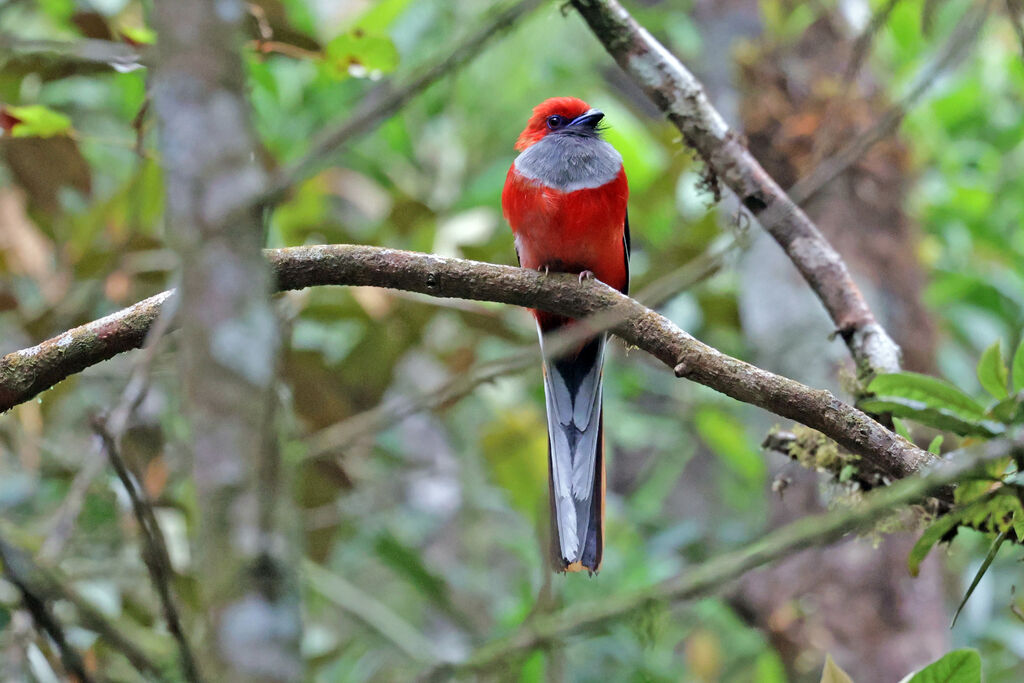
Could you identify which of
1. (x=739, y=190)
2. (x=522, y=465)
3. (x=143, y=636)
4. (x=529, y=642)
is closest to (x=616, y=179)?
(x=739, y=190)

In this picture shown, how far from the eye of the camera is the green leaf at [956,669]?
186 centimetres

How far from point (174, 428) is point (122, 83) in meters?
1.95

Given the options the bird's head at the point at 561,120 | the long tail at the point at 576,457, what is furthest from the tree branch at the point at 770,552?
the bird's head at the point at 561,120

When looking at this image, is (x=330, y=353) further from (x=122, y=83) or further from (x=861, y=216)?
(x=861, y=216)

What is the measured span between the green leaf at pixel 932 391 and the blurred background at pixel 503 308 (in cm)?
136

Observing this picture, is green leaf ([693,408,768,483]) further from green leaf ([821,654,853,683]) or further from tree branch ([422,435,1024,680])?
tree branch ([422,435,1024,680])

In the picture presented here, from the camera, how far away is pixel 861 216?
504 centimetres

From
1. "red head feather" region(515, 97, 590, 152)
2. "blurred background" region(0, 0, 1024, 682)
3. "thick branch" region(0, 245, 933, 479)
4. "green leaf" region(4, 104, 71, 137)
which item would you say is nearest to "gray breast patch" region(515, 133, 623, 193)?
"red head feather" region(515, 97, 590, 152)

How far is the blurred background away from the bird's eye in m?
0.23

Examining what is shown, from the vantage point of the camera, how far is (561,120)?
12.3 feet

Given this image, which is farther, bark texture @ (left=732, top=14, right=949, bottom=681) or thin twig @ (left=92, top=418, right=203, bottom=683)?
bark texture @ (left=732, top=14, right=949, bottom=681)

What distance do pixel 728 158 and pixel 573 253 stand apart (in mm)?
569

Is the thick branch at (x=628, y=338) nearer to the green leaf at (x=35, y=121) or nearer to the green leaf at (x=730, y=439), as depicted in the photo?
the green leaf at (x=35, y=121)

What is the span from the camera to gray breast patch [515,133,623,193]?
3.21m
